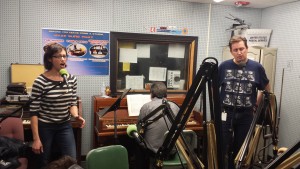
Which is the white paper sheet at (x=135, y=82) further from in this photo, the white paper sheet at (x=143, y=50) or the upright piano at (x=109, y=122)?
the upright piano at (x=109, y=122)

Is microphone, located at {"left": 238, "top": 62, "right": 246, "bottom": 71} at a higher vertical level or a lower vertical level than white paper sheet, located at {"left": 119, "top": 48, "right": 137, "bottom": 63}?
lower

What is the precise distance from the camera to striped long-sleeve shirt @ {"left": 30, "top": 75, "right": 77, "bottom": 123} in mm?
2312

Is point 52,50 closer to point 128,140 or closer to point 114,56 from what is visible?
point 114,56

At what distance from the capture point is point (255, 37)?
410 centimetres

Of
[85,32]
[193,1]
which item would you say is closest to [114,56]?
[85,32]

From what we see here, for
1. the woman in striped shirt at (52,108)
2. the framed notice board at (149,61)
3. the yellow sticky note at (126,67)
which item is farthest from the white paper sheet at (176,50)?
the woman in striped shirt at (52,108)

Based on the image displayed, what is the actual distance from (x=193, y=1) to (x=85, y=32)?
1.64m

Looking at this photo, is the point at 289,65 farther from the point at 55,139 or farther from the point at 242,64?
the point at 55,139

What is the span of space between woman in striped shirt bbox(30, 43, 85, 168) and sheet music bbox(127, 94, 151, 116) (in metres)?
1.23

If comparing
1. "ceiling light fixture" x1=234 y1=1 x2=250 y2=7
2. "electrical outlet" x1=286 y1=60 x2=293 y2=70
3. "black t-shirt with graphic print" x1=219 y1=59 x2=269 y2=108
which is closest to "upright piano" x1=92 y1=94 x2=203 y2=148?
"black t-shirt with graphic print" x1=219 y1=59 x2=269 y2=108

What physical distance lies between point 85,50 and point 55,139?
167 centimetres

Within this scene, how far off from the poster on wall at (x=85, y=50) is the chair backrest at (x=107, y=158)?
6.10 ft

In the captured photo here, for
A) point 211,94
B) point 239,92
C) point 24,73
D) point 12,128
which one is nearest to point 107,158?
point 12,128

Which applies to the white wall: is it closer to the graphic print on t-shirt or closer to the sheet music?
the sheet music
